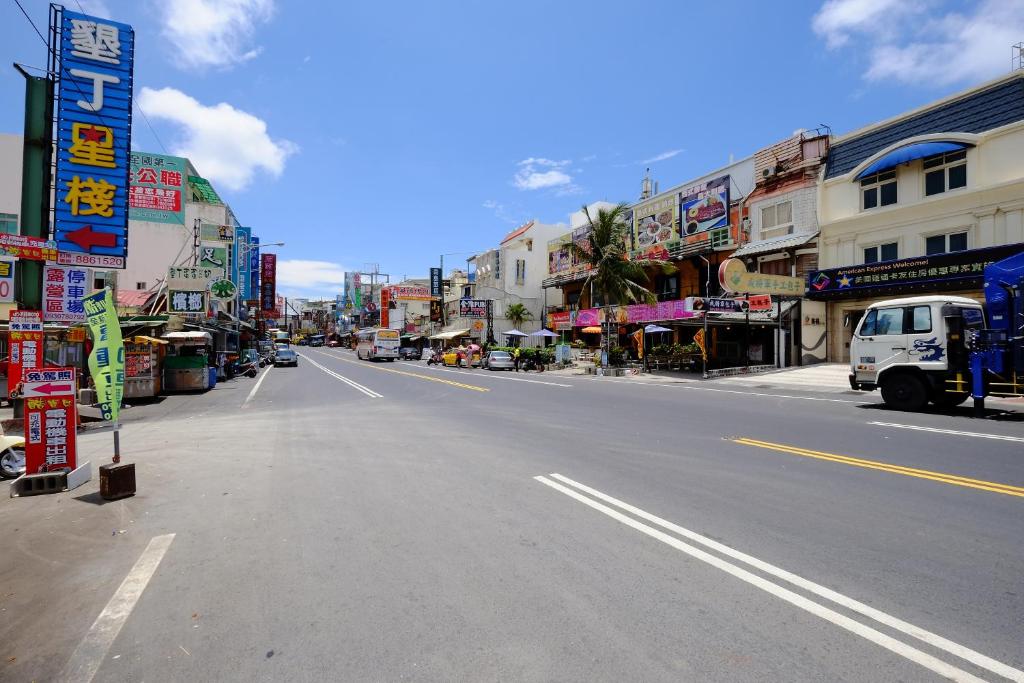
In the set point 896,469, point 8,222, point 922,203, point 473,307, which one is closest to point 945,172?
point 922,203

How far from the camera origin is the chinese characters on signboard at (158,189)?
33375 millimetres

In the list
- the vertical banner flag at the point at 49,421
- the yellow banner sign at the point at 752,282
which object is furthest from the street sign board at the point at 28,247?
the yellow banner sign at the point at 752,282

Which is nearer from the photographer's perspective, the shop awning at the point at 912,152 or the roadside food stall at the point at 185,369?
the roadside food stall at the point at 185,369

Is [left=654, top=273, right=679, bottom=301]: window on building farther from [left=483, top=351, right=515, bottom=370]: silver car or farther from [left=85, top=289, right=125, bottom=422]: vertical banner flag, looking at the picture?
[left=85, top=289, right=125, bottom=422]: vertical banner flag

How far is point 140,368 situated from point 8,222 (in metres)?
17.0

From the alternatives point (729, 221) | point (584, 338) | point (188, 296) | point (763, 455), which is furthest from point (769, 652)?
point (584, 338)

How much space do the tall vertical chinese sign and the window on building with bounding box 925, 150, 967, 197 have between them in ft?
94.8

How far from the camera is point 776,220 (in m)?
28.6

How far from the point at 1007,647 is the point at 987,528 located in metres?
2.30

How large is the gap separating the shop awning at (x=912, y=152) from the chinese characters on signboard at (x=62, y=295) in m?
28.9

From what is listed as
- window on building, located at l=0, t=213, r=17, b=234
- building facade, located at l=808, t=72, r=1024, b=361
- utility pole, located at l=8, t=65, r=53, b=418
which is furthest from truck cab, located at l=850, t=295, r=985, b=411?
window on building, located at l=0, t=213, r=17, b=234

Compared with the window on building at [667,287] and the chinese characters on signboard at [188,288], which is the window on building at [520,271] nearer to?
the window on building at [667,287]

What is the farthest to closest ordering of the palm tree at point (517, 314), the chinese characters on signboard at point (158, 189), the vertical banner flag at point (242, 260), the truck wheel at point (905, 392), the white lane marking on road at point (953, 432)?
the palm tree at point (517, 314), the vertical banner flag at point (242, 260), the chinese characters on signboard at point (158, 189), the truck wheel at point (905, 392), the white lane marking on road at point (953, 432)

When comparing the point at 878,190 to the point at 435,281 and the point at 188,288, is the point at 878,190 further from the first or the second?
the point at 435,281
